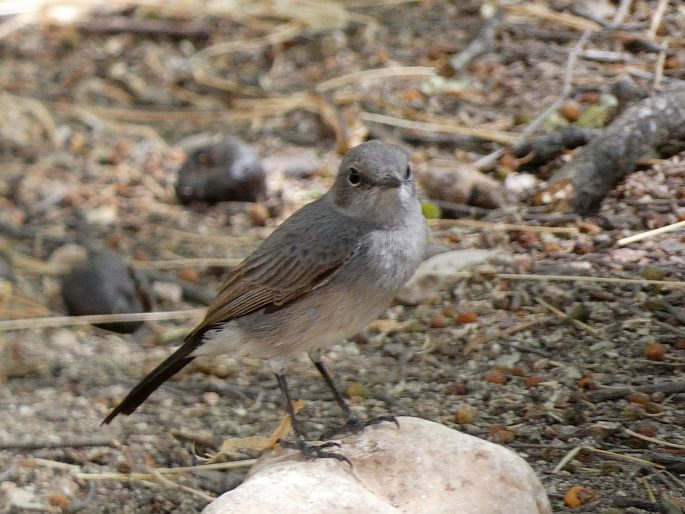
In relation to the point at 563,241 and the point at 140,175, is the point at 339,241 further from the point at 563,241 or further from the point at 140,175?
the point at 140,175

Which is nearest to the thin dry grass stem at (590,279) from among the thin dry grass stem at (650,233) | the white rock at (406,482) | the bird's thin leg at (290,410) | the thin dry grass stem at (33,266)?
the thin dry grass stem at (650,233)

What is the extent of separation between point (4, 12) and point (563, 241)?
613 centimetres

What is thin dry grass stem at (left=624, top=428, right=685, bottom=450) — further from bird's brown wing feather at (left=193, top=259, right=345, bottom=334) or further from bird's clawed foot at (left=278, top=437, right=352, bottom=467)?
bird's brown wing feather at (left=193, top=259, right=345, bottom=334)

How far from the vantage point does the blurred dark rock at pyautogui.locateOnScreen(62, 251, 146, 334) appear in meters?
5.92

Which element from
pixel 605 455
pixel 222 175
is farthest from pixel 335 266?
pixel 222 175

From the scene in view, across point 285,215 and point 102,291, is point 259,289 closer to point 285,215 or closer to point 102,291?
point 102,291

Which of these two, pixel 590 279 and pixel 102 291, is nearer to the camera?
pixel 590 279

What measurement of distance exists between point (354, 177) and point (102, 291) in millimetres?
2213

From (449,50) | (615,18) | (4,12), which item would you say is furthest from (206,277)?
(4,12)

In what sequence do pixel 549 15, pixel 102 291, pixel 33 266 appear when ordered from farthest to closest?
pixel 549 15
pixel 33 266
pixel 102 291

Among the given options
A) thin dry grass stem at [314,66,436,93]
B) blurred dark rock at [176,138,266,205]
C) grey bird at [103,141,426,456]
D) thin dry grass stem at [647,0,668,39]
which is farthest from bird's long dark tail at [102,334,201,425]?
thin dry grass stem at [647,0,668,39]

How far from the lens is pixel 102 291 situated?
592 cm

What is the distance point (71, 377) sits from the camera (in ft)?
17.9

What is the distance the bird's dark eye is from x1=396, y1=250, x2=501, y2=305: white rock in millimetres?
1390
